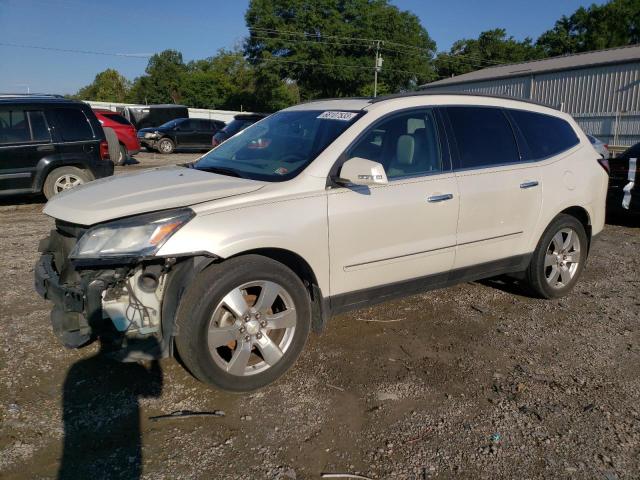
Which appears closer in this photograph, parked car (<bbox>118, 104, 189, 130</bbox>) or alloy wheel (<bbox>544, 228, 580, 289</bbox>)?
alloy wheel (<bbox>544, 228, 580, 289</bbox>)

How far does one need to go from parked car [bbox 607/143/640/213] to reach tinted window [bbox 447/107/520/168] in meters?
4.55

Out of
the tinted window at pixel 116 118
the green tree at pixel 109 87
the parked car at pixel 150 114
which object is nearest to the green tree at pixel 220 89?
the green tree at pixel 109 87

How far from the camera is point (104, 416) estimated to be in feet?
9.75

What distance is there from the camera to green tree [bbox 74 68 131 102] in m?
89.8

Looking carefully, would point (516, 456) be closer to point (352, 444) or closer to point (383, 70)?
point (352, 444)

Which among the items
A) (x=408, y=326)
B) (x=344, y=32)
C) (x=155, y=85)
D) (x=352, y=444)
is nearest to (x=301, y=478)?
(x=352, y=444)

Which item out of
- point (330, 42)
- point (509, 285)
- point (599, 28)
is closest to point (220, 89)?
point (330, 42)

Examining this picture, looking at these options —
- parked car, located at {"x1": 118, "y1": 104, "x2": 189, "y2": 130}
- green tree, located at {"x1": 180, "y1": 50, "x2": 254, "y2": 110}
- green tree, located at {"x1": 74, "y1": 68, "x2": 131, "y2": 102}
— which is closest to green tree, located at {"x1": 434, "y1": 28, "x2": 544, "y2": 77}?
green tree, located at {"x1": 180, "y1": 50, "x2": 254, "y2": 110}

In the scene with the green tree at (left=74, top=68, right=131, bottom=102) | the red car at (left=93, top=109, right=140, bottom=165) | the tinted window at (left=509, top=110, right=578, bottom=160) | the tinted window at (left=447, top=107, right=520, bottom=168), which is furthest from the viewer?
the green tree at (left=74, top=68, right=131, bottom=102)

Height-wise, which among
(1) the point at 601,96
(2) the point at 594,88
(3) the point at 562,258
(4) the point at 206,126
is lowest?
(3) the point at 562,258

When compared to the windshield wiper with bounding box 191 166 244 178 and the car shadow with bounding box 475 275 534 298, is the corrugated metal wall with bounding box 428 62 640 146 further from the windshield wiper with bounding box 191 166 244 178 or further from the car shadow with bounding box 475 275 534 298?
the windshield wiper with bounding box 191 166 244 178

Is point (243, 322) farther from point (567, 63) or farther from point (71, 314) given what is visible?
point (567, 63)

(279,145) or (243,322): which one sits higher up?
(279,145)

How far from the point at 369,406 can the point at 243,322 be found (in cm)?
90
